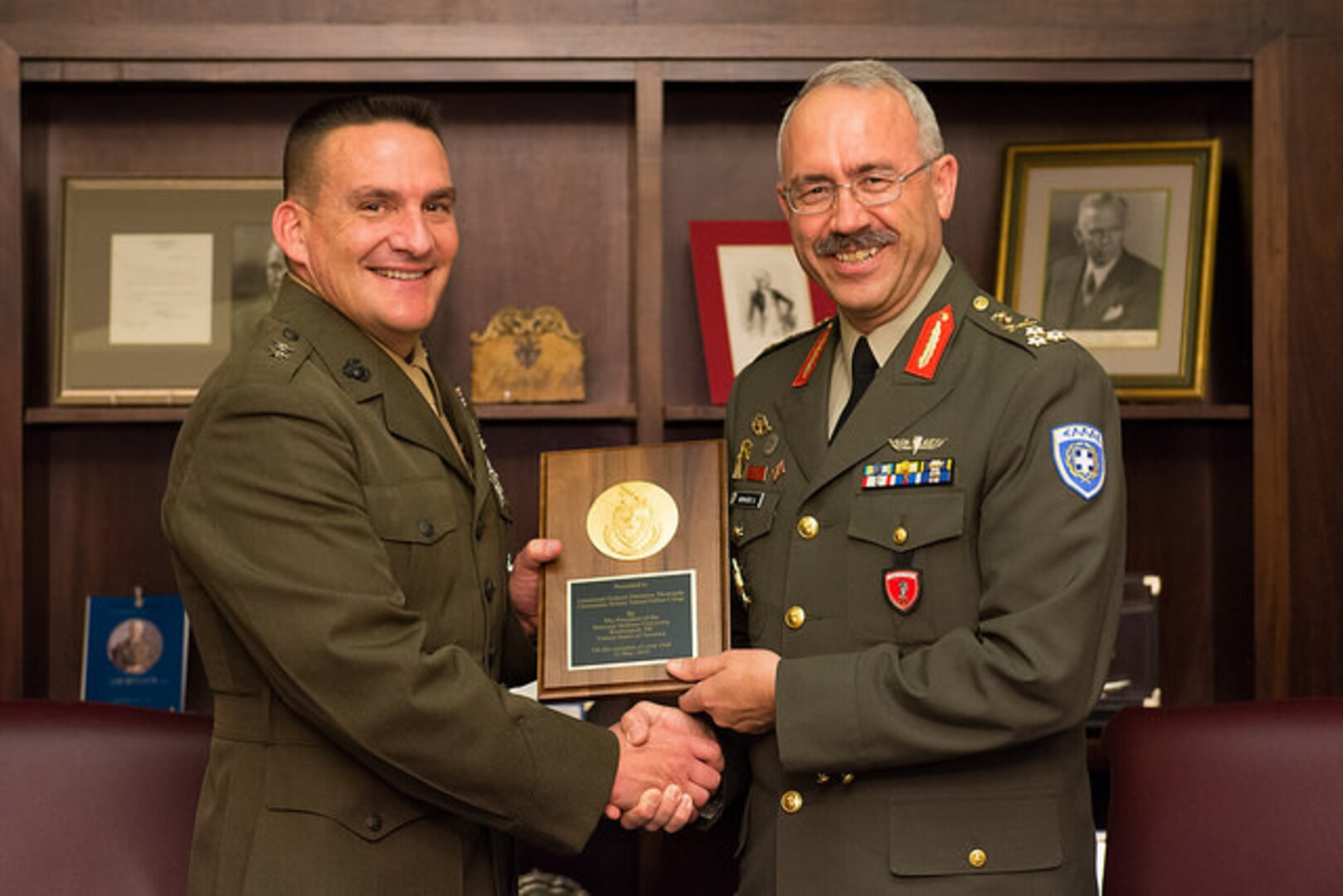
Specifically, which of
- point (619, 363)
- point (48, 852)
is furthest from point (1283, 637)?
point (48, 852)

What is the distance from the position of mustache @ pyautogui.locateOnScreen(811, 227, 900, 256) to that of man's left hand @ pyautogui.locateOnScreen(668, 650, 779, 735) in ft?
1.88

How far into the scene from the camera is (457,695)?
204 cm

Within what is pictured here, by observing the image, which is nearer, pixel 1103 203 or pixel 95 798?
pixel 95 798

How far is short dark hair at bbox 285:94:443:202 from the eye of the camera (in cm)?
218

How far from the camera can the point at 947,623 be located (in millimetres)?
2051

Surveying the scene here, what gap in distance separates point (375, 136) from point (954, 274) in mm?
852

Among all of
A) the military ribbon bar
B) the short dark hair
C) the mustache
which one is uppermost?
the short dark hair

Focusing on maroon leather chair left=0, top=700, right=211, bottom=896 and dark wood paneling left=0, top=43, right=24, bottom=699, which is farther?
dark wood paneling left=0, top=43, right=24, bottom=699

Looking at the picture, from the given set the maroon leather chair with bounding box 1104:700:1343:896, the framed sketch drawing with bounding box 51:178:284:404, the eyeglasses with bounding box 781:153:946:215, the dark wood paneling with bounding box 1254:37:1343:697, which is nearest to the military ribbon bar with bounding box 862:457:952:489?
the eyeglasses with bounding box 781:153:946:215

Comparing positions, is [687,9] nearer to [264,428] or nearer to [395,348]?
[395,348]

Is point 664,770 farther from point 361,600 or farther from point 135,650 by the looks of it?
point 135,650

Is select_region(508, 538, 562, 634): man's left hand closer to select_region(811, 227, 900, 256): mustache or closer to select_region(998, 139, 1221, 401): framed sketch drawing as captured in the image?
select_region(811, 227, 900, 256): mustache

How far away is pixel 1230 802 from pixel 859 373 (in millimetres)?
793

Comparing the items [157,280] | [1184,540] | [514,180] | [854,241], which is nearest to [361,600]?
[854,241]
